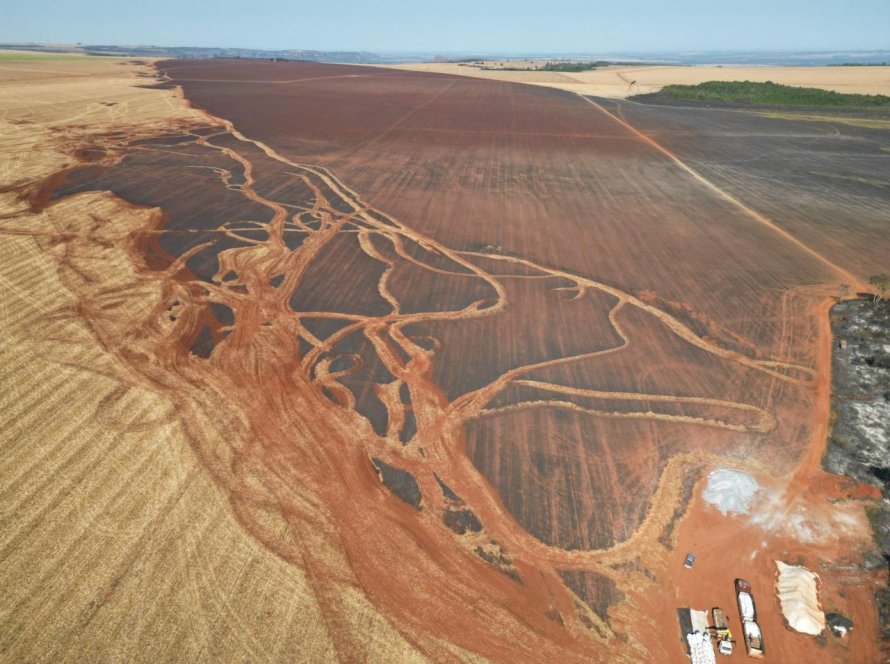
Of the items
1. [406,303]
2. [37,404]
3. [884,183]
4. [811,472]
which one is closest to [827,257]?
[811,472]

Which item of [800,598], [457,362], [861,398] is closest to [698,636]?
[800,598]

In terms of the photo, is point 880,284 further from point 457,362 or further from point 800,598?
point 457,362

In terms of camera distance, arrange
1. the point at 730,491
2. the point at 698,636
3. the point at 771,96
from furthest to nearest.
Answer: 1. the point at 771,96
2. the point at 730,491
3. the point at 698,636

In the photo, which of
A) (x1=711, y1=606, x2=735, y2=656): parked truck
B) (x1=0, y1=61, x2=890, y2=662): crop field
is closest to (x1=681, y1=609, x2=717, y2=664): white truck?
(x1=711, y1=606, x2=735, y2=656): parked truck

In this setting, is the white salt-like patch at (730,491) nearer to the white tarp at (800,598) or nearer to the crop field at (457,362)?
the crop field at (457,362)

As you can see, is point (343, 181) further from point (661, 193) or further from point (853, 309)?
point (853, 309)

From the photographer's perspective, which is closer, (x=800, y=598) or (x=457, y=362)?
(x=800, y=598)
